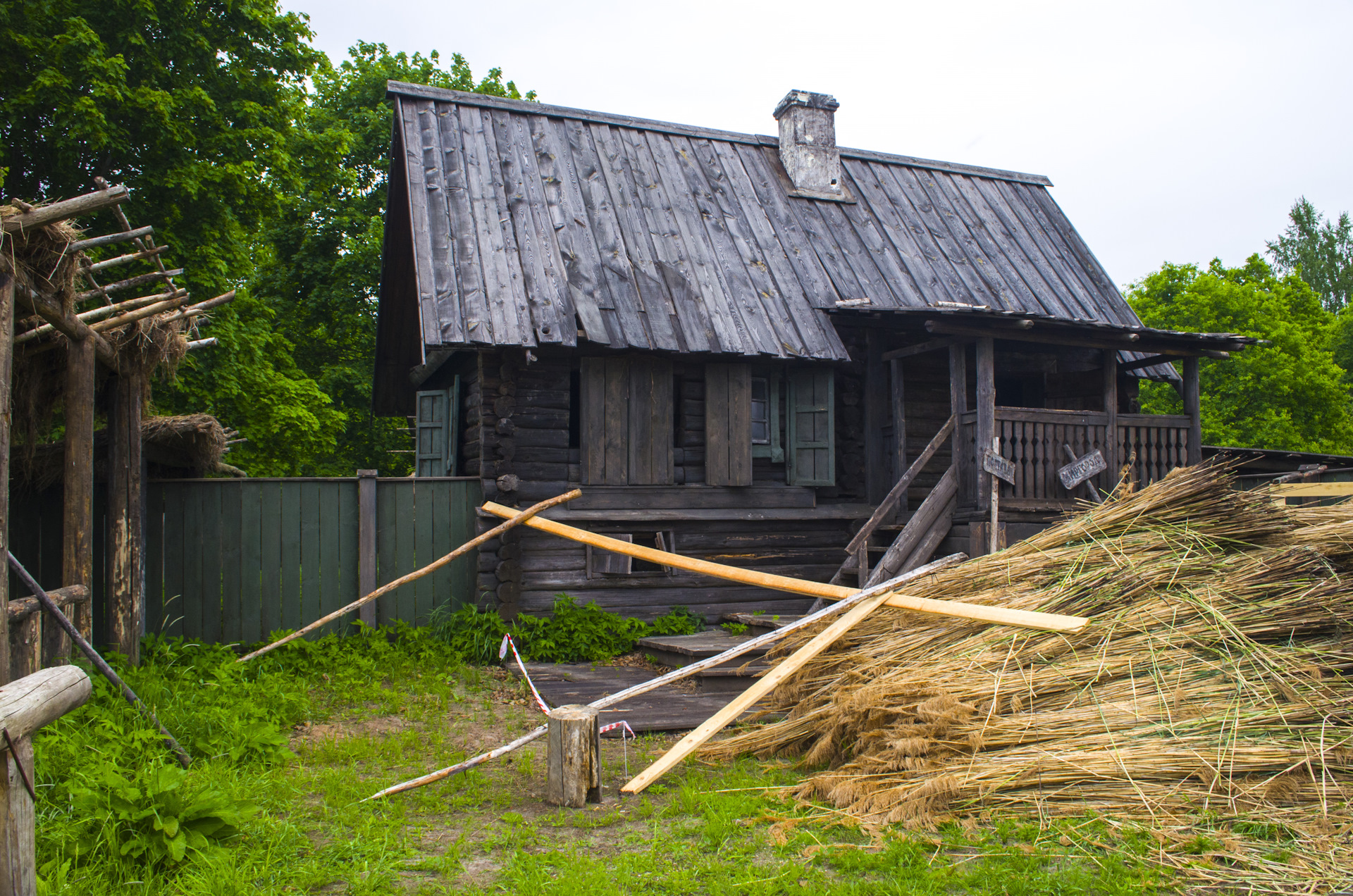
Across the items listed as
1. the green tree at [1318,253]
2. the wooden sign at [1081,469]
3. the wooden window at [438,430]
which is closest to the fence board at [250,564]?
the wooden window at [438,430]

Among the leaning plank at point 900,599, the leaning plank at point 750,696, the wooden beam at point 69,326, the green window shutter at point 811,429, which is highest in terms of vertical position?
the wooden beam at point 69,326

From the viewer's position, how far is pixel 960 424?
9.66 metres

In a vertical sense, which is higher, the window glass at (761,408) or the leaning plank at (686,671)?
the window glass at (761,408)

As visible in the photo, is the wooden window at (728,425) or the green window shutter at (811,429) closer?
the wooden window at (728,425)

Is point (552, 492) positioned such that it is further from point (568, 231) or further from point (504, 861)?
point (504, 861)

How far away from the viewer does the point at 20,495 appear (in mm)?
7445

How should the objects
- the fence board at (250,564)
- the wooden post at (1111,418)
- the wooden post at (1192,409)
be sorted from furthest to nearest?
the wooden post at (1192,409)
the wooden post at (1111,418)
the fence board at (250,564)

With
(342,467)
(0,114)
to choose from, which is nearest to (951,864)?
(0,114)

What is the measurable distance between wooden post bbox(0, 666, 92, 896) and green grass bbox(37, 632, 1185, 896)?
720mm

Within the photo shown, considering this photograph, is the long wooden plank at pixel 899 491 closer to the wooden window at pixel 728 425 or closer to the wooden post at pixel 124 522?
the wooden window at pixel 728 425

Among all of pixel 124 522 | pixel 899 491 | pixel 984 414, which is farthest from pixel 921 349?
pixel 124 522

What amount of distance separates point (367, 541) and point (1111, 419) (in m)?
7.66

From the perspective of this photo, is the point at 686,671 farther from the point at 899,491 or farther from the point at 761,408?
the point at 761,408

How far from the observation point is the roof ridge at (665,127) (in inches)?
448
